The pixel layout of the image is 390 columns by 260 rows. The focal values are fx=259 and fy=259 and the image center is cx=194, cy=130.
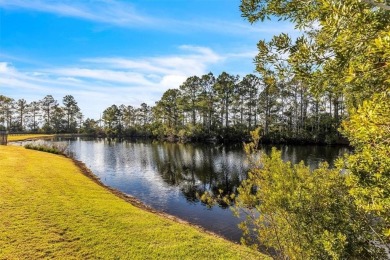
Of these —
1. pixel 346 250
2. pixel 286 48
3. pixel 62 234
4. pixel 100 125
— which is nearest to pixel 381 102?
pixel 286 48

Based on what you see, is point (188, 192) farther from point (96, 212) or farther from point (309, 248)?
point (309, 248)

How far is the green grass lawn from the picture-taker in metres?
7.55

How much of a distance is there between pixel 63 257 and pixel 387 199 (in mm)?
7713

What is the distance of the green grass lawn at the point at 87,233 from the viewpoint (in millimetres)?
7547

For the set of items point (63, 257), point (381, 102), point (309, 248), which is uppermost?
point (381, 102)

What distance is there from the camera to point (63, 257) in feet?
23.4

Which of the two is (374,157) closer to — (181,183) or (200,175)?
(181,183)

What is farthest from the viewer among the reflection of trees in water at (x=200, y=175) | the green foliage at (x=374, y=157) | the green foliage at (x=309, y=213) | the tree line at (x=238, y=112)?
the tree line at (x=238, y=112)

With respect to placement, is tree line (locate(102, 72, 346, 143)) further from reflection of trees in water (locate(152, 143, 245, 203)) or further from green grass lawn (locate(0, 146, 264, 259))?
green grass lawn (locate(0, 146, 264, 259))

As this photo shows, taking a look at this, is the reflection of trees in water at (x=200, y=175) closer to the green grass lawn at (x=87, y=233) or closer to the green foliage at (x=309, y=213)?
the green grass lawn at (x=87, y=233)

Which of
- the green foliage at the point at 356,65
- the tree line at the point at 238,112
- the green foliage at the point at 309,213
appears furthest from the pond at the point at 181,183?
the tree line at the point at 238,112

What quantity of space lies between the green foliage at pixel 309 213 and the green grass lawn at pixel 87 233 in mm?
3491

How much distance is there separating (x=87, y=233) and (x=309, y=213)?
719 centimetres

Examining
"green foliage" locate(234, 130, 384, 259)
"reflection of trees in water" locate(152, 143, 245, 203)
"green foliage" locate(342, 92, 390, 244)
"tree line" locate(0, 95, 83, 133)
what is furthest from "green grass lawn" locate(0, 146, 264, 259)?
"tree line" locate(0, 95, 83, 133)
